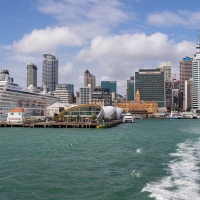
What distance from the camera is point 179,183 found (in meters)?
22.2

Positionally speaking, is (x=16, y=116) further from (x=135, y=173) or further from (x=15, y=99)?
(x=135, y=173)

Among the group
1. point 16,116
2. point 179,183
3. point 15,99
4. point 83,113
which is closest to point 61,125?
point 83,113

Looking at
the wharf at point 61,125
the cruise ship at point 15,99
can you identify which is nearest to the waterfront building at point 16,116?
the wharf at point 61,125

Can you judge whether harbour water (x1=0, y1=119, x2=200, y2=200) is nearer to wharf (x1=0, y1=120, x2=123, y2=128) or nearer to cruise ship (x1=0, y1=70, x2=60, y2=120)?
wharf (x1=0, y1=120, x2=123, y2=128)

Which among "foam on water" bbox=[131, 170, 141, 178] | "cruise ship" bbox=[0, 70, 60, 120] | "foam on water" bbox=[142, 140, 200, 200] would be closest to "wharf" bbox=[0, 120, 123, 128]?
"cruise ship" bbox=[0, 70, 60, 120]

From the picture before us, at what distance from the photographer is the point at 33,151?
3797 cm

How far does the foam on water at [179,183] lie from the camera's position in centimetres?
1956

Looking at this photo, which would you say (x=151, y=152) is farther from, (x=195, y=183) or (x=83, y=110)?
(x=83, y=110)

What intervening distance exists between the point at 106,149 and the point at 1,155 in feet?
42.8

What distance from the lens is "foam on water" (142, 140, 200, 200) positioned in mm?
19562

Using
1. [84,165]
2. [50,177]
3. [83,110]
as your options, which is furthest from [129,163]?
[83,110]

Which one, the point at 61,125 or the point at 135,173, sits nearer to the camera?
the point at 135,173

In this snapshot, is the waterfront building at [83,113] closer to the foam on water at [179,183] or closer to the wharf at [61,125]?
the wharf at [61,125]

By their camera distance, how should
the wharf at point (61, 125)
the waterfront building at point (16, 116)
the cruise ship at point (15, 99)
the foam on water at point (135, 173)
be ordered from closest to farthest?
the foam on water at point (135, 173), the wharf at point (61, 125), the waterfront building at point (16, 116), the cruise ship at point (15, 99)
